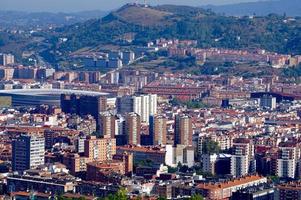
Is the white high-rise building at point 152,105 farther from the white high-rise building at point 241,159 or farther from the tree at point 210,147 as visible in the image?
the white high-rise building at point 241,159

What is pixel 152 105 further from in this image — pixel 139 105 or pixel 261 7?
pixel 261 7

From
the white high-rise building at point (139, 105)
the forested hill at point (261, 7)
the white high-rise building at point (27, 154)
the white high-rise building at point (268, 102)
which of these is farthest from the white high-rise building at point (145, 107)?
the forested hill at point (261, 7)

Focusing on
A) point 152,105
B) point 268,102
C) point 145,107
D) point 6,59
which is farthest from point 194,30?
point 145,107

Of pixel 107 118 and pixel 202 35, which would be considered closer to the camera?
pixel 107 118

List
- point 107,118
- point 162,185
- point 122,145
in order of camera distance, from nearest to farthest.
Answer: point 162,185 < point 122,145 < point 107,118

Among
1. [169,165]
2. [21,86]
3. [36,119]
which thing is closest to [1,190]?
[169,165]

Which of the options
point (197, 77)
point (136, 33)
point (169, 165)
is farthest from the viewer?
point (136, 33)

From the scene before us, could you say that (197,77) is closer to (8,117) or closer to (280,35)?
(280,35)

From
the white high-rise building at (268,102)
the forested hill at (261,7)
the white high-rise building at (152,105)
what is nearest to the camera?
the white high-rise building at (152,105)
